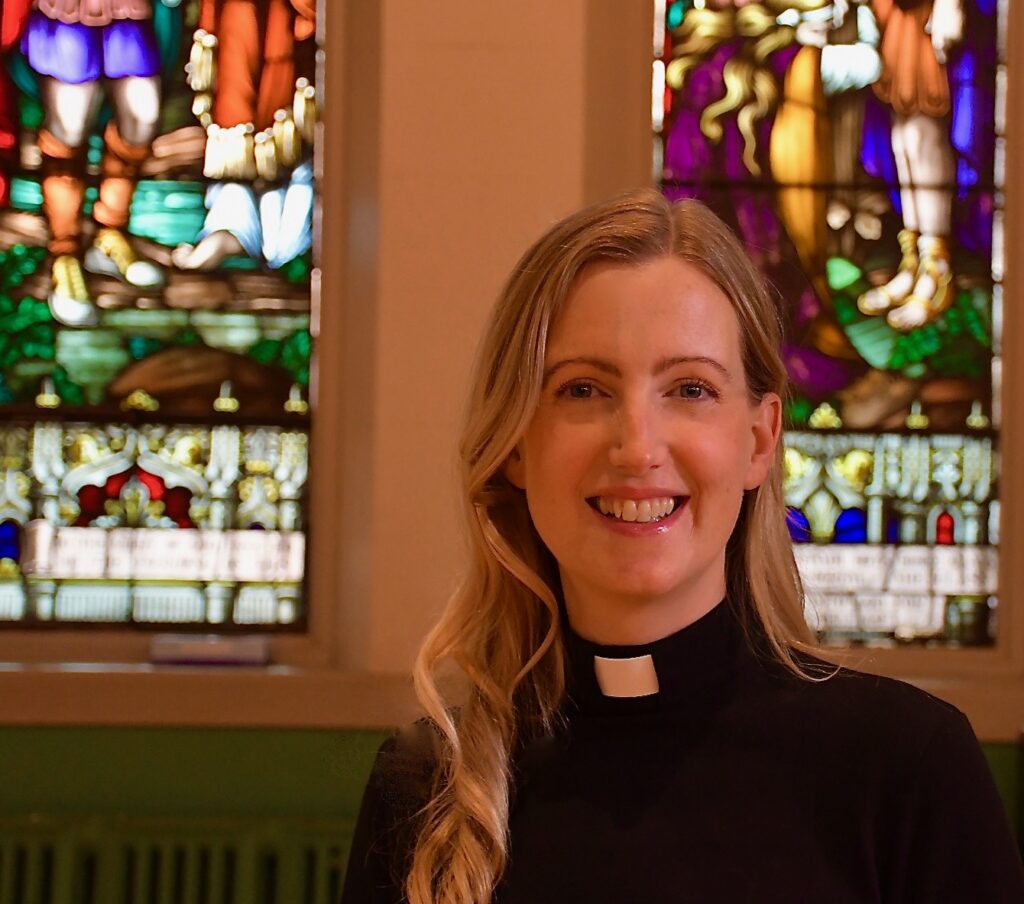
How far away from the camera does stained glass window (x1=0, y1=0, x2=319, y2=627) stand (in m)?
3.54

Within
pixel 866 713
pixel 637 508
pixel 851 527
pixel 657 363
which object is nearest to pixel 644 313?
pixel 657 363

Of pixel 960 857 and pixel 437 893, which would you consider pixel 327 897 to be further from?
pixel 960 857

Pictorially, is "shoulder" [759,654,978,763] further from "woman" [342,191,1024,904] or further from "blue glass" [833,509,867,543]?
"blue glass" [833,509,867,543]

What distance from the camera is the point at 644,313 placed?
1221 mm

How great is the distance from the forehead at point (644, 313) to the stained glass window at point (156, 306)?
244 cm

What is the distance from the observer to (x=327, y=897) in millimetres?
3141

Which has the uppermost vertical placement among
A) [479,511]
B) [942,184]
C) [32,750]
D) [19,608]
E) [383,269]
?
[942,184]

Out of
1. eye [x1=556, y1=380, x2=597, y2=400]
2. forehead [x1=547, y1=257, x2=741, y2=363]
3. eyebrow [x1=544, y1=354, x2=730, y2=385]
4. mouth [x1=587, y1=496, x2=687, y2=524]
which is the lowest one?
mouth [x1=587, y1=496, x2=687, y2=524]

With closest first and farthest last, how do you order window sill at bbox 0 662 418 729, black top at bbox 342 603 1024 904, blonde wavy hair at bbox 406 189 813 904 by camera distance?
black top at bbox 342 603 1024 904 → blonde wavy hair at bbox 406 189 813 904 → window sill at bbox 0 662 418 729

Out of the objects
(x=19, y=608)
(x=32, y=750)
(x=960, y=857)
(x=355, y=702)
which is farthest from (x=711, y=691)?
(x=19, y=608)

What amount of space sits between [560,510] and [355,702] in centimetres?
210

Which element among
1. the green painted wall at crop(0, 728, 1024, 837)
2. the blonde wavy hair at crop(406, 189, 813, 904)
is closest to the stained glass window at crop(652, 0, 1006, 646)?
the green painted wall at crop(0, 728, 1024, 837)

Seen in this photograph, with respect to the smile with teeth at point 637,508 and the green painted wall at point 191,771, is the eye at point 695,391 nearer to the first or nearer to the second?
the smile with teeth at point 637,508

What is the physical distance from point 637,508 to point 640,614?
0.14 metres
